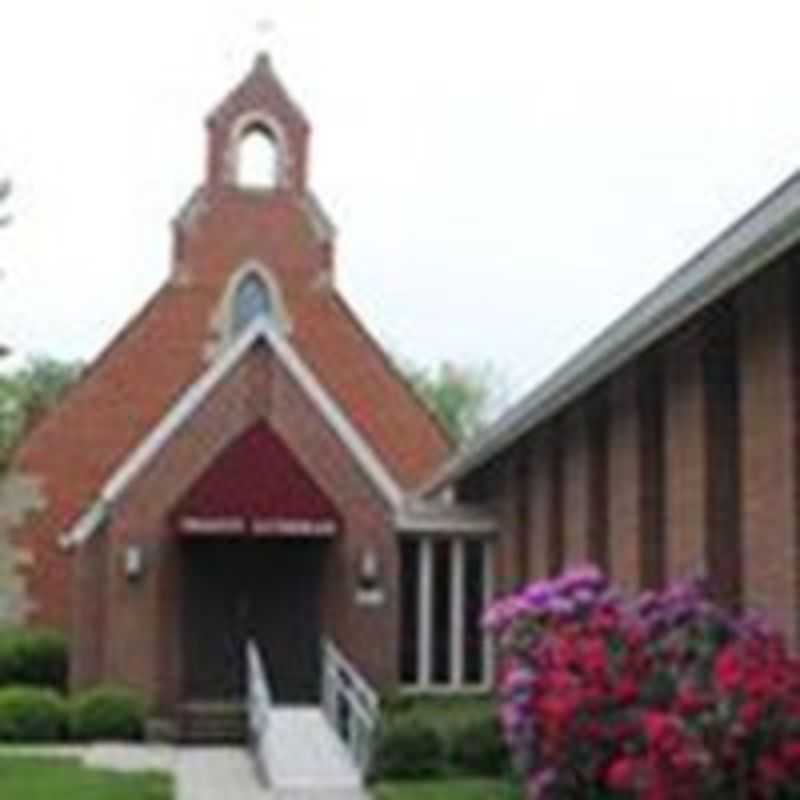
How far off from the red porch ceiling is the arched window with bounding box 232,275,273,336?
1377 cm

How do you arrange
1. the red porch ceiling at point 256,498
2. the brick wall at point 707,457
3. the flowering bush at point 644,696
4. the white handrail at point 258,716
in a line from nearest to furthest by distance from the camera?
the flowering bush at point 644,696 < the brick wall at point 707,457 < the white handrail at point 258,716 < the red porch ceiling at point 256,498

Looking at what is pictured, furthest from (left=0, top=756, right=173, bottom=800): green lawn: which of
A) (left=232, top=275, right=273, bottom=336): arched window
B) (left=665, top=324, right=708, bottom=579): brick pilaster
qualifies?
(left=232, top=275, right=273, bottom=336): arched window

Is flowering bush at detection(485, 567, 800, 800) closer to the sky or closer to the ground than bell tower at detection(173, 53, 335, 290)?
closer to the ground

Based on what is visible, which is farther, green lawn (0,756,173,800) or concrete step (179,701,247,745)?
concrete step (179,701,247,745)

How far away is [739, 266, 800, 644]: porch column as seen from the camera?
15.6 metres

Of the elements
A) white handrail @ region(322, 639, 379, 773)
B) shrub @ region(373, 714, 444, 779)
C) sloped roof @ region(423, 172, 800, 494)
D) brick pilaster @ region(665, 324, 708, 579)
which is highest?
A: sloped roof @ region(423, 172, 800, 494)

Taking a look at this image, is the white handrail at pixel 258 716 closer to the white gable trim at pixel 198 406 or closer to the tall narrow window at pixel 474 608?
the white gable trim at pixel 198 406

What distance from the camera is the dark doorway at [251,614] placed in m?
29.8

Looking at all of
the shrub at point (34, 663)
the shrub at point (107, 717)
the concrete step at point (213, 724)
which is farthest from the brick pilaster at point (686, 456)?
the shrub at point (34, 663)

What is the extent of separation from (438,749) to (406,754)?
0.38 metres

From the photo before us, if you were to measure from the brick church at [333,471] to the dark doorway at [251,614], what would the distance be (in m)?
0.03

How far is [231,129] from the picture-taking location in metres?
43.3

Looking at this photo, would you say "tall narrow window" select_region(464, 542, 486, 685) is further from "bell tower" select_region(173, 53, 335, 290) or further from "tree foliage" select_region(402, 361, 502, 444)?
"tree foliage" select_region(402, 361, 502, 444)

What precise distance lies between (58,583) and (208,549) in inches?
424
